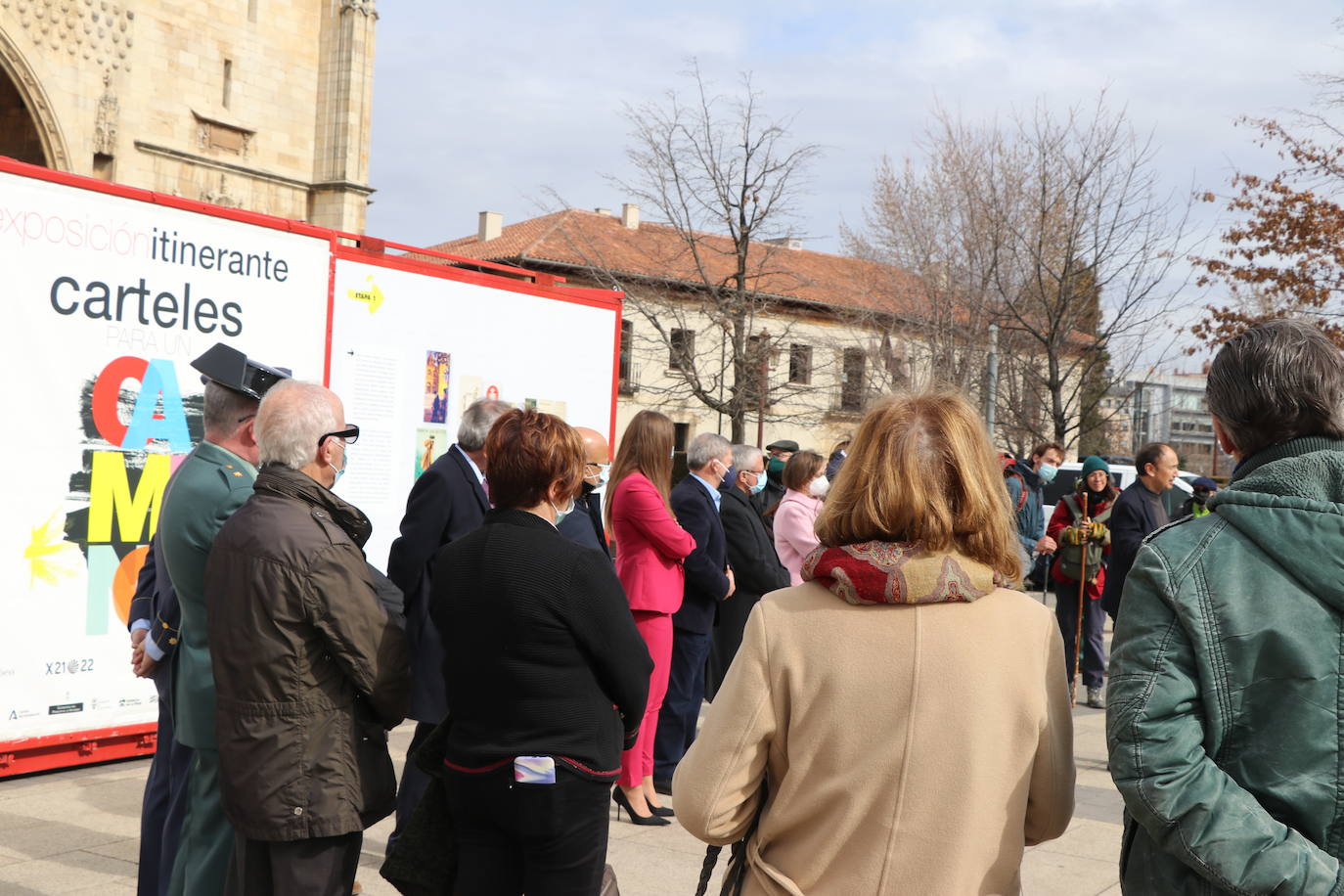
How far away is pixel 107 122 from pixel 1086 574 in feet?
48.6

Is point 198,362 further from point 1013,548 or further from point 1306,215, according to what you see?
point 1306,215

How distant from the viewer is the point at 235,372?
3922mm

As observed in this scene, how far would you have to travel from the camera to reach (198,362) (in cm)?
398

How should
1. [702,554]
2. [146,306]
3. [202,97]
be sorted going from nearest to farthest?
[146,306] < [702,554] < [202,97]

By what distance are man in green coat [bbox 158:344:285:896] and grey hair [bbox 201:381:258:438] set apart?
1.5 inches

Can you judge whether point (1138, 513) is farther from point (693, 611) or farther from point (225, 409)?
point (225, 409)

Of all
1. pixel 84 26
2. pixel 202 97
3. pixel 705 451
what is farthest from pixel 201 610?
pixel 202 97

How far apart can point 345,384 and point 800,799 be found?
5.67m

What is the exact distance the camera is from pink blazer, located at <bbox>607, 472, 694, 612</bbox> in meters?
6.12

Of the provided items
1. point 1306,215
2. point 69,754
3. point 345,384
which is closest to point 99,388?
point 345,384

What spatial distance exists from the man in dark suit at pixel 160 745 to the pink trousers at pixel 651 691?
92.7 inches

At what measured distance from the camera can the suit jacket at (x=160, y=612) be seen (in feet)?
13.4

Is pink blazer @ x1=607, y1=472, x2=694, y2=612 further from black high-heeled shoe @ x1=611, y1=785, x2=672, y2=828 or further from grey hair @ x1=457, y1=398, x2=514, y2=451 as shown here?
grey hair @ x1=457, y1=398, x2=514, y2=451

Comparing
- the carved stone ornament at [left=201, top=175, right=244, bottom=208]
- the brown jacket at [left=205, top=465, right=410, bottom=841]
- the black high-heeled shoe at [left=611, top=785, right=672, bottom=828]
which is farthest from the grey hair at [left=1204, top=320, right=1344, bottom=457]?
the carved stone ornament at [left=201, top=175, right=244, bottom=208]
